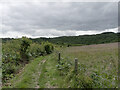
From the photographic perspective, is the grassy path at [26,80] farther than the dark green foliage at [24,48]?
No

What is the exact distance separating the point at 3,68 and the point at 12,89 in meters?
2.81

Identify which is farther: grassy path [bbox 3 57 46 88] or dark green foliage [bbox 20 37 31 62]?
dark green foliage [bbox 20 37 31 62]

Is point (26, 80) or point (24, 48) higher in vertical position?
point (24, 48)

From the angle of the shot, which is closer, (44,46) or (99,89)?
(99,89)

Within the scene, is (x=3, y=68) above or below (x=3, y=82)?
above

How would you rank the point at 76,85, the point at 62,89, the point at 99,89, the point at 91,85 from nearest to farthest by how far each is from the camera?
the point at 99,89
the point at 91,85
the point at 76,85
the point at 62,89

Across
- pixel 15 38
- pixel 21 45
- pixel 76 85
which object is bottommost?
pixel 76 85

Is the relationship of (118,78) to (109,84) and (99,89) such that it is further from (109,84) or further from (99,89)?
(99,89)

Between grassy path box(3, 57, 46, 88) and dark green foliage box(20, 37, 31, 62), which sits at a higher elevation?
dark green foliage box(20, 37, 31, 62)

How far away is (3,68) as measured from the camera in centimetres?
718

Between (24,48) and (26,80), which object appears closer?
(26,80)

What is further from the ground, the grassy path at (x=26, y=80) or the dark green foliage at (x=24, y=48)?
the dark green foliage at (x=24, y=48)

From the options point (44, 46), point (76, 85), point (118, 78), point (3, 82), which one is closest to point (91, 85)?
point (76, 85)

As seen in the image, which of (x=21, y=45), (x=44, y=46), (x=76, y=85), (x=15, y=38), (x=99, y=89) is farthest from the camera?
(x=44, y=46)
